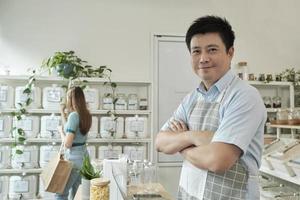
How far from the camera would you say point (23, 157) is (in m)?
3.32

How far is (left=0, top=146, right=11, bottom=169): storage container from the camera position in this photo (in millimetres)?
3350

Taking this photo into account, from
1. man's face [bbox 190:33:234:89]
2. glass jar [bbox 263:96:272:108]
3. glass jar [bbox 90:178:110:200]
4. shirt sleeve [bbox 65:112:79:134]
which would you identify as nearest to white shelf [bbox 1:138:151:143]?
shirt sleeve [bbox 65:112:79:134]

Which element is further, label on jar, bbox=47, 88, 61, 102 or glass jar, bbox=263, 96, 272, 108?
glass jar, bbox=263, 96, 272, 108

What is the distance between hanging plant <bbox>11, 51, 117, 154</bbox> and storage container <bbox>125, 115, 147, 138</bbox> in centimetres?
21

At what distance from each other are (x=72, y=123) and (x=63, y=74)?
2.72 ft

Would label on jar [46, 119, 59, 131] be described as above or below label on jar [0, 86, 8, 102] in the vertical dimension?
below

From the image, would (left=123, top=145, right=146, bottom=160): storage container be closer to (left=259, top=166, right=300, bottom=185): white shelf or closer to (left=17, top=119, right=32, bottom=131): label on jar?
(left=17, top=119, right=32, bottom=131): label on jar

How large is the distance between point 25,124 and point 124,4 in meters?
1.97

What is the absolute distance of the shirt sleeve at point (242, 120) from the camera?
107 cm

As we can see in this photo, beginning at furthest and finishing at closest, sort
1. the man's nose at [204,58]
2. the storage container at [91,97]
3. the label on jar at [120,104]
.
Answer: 1. the label on jar at [120,104]
2. the storage container at [91,97]
3. the man's nose at [204,58]

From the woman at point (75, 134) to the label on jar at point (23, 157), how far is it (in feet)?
2.31

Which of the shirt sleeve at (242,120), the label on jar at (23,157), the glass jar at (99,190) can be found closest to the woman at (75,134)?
the label on jar at (23,157)

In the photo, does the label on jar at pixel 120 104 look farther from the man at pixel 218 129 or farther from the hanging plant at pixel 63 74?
the man at pixel 218 129

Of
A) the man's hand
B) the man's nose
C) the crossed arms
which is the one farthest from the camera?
the man's hand
